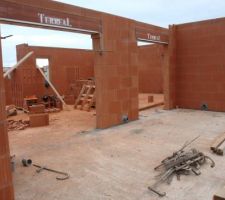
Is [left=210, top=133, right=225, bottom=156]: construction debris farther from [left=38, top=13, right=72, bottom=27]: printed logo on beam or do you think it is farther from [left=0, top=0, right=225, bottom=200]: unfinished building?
[left=38, top=13, right=72, bottom=27]: printed logo on beam

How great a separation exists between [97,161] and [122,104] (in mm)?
3446

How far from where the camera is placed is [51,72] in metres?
13.7

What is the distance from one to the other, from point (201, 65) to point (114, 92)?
4373 millimetres

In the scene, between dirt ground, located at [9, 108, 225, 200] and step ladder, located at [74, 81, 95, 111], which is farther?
step ladder, located at [74, 81, 95, 111]

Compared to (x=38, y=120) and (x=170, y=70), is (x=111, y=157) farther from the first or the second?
(x=170, y=70)

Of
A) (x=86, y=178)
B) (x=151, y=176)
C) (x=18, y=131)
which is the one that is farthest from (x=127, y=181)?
(x=18, y=131)

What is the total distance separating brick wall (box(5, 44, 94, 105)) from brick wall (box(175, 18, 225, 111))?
6.50m

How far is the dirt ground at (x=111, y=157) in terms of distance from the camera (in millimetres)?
3523

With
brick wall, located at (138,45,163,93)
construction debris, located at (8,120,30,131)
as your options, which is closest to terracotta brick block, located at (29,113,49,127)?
construction debris, located at (8,120,30,131)

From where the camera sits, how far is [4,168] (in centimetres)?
294

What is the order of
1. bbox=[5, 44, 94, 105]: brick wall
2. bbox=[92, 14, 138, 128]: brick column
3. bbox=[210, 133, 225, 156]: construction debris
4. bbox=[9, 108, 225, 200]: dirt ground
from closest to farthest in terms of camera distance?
bbox=[9, 108, 225, 200]: dirt ground
bbox=[210, 133, 225, 156]: construction debris
bbox=[92, 14, 138, 128]: brick column
bbox=[5, 44, 94, 105]: brick wall

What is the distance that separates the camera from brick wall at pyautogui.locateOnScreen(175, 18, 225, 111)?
31.1 ft

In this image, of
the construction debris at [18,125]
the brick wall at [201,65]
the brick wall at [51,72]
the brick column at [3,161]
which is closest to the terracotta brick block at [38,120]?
the construction debris at [18,125]

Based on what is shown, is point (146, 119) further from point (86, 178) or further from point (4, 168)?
point (4, 168)
